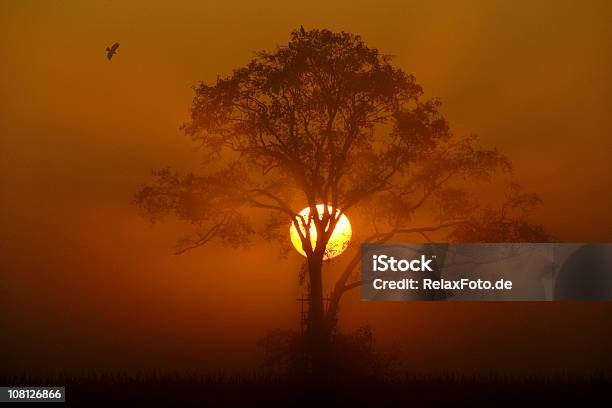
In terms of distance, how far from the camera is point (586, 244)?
51.1 ft

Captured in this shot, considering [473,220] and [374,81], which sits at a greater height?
[374,81]

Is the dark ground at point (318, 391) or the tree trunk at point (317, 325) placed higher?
the tree trunk at point (317, 325)

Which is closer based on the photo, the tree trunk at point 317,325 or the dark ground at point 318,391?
the dark ground at point 318,391

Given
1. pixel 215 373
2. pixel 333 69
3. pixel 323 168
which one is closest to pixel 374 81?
pixel 333 69

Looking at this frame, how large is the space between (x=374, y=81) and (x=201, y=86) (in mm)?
2966

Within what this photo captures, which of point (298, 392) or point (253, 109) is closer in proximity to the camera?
point (298, 392)

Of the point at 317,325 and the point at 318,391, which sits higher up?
the point at 317,325

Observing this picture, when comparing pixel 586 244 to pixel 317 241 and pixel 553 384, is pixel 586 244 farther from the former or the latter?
pixel 317 241

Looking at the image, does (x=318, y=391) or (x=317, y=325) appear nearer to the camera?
(x=318, y=391)

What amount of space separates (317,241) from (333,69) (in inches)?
115

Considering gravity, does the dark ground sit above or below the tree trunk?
below

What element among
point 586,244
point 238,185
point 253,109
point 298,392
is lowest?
point 298,392

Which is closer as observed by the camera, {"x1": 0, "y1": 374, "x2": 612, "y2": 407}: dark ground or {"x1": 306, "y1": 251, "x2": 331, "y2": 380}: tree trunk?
{"x1": 0, "y1": 374, "x2": 612, "y2": 407}: dark ground

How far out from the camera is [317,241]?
606 inches
